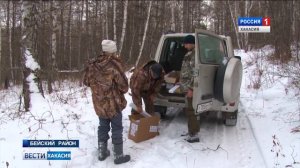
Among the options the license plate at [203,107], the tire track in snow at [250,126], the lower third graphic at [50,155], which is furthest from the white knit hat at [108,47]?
the tire track in snow at [250,126]

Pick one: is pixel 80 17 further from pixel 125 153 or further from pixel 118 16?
pixel 125 153

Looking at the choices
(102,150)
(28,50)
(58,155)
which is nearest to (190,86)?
(102,150)

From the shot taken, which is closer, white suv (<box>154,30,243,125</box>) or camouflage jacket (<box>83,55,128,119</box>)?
camouflage jacket (<box>83,55,128,119</box>)

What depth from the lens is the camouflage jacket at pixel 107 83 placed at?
5488 mm

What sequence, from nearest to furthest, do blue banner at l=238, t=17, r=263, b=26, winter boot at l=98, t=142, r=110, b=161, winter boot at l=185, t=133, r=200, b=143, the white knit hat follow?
the white knit hat < winter boot at l=98, t=142, r=110, b=161 < winter boot at l=185, t=133, r=200, b=143 < blue banner at l=238, t=17, r=263, b=26

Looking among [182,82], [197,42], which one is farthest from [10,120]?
[197,42]

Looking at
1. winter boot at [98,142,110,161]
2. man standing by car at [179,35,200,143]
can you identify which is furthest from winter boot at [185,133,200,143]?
winter boot at [98,142,110,161]

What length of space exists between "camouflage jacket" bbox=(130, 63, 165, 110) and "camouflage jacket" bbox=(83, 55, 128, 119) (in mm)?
1253

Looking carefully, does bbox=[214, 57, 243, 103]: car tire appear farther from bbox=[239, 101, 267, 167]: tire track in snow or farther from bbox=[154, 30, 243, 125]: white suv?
bbox=[239, 101, 267, 167]: tire track in snow

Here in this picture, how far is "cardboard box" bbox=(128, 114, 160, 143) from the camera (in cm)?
645

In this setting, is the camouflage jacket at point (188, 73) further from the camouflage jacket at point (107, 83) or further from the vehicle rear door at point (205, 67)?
the camouflage jacket at point (107, 83)

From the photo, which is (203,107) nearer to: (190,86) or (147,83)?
(190,86)

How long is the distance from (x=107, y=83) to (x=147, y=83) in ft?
5.59

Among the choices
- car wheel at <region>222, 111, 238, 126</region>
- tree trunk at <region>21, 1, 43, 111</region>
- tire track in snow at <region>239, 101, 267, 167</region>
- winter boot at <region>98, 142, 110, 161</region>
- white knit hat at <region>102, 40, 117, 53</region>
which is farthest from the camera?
tree trunk at <region>21, 1, 43, 111</region>
